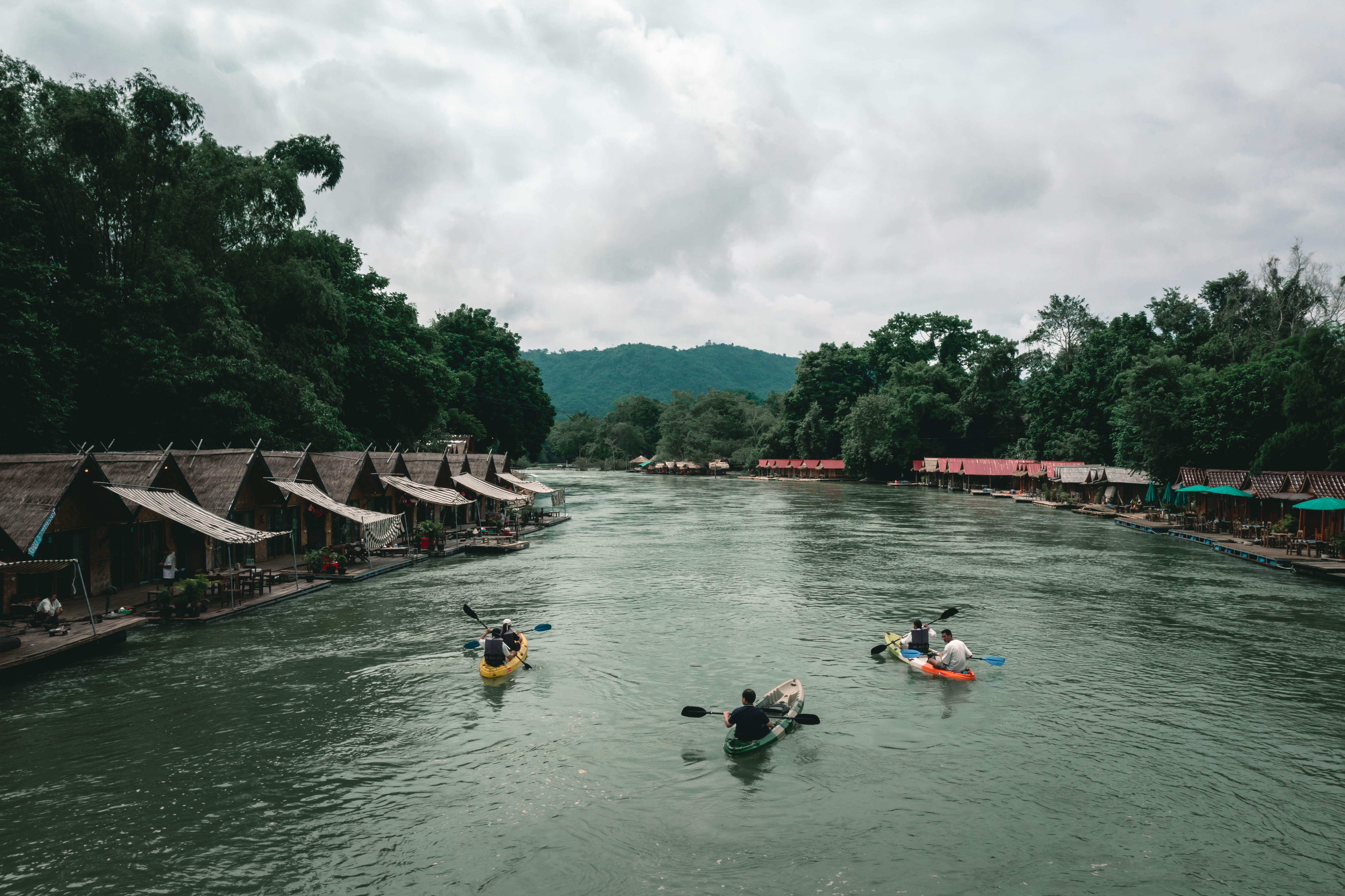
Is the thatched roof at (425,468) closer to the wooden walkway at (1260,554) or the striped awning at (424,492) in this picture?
the striped awning at (424,492)

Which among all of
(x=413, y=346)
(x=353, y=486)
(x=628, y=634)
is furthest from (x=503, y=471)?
(x=628, y=634)

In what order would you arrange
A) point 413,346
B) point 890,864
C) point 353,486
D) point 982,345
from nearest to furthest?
point 890,864 → point 353,486 → point 413,346 → point 982,345

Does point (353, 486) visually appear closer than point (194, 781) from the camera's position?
No

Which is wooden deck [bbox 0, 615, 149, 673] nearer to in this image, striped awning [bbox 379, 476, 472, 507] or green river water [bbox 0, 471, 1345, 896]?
green river water [bbox 0, 471, 1345, 896]

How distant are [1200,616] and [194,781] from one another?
91.5 ft

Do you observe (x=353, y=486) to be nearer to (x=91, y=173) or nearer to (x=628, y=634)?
(x=628, y=634)

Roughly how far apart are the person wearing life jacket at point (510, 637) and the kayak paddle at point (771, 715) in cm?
547

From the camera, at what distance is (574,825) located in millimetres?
11531

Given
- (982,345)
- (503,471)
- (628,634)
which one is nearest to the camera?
(628,634)

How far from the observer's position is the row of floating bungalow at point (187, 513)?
19.4 m

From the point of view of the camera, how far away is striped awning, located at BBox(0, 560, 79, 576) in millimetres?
16922

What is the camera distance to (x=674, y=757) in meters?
13.9

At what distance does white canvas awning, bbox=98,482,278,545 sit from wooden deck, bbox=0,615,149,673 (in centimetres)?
287

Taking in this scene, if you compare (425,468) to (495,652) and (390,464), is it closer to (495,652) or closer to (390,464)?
(390,464)
